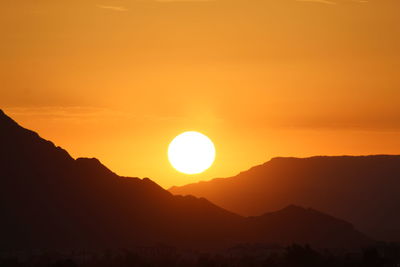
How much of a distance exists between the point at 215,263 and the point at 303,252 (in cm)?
1454

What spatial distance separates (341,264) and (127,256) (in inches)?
1389

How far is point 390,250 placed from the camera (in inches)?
7653

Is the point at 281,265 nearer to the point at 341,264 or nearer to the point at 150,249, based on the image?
the point at 341,264

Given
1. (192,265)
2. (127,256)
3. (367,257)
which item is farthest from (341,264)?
(127,256)

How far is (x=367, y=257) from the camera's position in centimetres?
15250

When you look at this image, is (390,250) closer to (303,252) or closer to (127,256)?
(303,252)

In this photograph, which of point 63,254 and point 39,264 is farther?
point 63,254

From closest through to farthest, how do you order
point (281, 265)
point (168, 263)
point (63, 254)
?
point (281, 265), point (168, 263), point (63, 254)

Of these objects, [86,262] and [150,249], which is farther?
[150,249]

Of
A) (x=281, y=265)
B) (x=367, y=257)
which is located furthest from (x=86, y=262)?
(x=367, y=257)

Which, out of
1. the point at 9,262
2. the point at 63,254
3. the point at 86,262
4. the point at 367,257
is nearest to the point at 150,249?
the point at 63,254

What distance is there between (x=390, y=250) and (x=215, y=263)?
184ft

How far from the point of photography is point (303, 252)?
154125 mm

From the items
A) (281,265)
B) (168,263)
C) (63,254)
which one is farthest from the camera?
(63,254)
